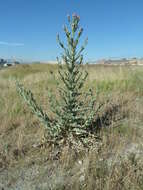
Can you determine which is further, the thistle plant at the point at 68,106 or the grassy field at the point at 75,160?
the thistle plant at the point at 68,106

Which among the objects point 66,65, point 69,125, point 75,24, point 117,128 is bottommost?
point 117,128

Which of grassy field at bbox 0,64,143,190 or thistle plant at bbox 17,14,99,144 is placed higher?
thistle plant at bbox 17,14,99,144

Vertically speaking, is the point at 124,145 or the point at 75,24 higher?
the point at 75,24

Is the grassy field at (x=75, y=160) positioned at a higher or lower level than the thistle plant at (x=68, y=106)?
lower

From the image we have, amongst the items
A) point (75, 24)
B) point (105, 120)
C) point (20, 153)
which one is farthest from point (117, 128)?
point (75, 24)

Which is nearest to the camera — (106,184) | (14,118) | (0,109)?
(106,184)

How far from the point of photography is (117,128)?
3.43 meters

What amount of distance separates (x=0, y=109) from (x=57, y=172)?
3028mm

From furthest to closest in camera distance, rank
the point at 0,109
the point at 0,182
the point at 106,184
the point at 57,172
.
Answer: the point at 0,109 < the point at 57,172 < the point at 0,182 < the point at 106,184

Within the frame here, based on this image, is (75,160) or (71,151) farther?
(71,151)

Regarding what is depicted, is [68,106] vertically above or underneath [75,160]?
above

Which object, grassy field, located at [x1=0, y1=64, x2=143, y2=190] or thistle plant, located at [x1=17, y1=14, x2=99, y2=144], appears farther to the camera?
thistle plant, located at [x1=17, y1=14, x2=99, y2=144]

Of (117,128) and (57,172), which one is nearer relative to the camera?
(57,172)

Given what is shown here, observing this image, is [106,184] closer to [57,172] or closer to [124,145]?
[57,172]
